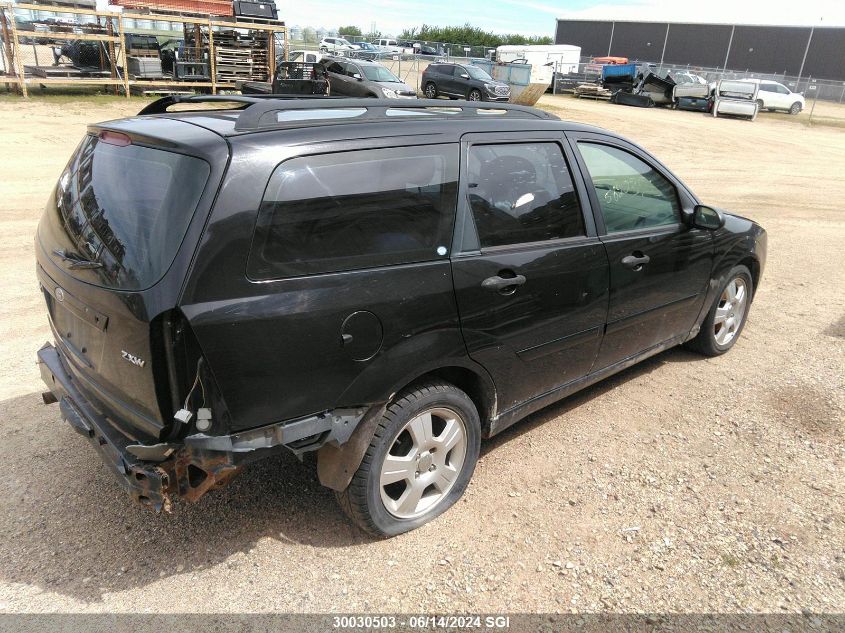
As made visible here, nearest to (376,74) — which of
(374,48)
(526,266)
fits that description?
(526,266)

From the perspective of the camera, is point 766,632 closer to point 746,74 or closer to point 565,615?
point 565,615

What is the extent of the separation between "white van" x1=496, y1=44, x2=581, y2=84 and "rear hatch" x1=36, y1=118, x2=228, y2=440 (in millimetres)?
36660

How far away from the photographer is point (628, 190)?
3.98 metres

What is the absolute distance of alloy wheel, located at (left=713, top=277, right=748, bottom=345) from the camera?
15.8 feet

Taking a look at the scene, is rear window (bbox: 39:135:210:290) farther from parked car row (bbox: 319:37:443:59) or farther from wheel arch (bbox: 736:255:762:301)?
parked car row (bbox: 319:37:443:59)

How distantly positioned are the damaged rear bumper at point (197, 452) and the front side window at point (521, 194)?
1133 mm

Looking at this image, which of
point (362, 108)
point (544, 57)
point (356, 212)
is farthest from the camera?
point (544, 57)

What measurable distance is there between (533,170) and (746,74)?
48.1 metres

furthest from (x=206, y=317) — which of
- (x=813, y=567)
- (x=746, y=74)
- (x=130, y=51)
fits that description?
(x=746, y=74)

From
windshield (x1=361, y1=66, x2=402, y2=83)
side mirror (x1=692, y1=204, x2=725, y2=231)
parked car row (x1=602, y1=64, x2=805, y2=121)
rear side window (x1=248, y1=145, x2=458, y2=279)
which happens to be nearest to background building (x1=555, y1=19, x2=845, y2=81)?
parked car row (x1=602, y1=64, x2=805, y2=121)

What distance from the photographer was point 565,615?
8.36ft

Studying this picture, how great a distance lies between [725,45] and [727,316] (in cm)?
6982

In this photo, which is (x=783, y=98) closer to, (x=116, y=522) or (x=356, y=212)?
(x=356, y=212)

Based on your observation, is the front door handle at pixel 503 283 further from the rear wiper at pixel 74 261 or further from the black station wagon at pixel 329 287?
the rear wiper at pixel 74 261
